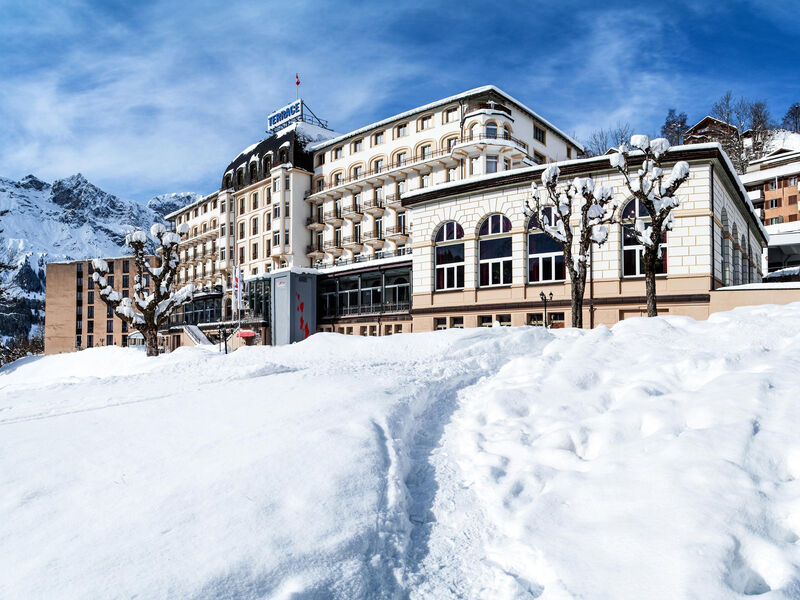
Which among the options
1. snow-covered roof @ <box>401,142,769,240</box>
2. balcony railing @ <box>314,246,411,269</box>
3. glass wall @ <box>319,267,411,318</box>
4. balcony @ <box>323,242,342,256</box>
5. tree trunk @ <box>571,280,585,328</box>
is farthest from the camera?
balcony @ <box>323,242,342,256</box>

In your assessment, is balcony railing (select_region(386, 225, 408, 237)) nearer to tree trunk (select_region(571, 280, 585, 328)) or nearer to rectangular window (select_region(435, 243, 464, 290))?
rectangular window (select_region(435, 243, 464, 290))

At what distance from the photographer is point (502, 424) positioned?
719cm

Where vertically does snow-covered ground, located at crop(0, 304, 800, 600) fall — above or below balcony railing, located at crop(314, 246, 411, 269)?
below

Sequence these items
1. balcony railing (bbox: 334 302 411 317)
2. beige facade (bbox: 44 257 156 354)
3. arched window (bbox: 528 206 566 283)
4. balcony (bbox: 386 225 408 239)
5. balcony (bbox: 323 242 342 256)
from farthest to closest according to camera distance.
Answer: beige facade (bbox: 44 257 156 354)
balcony (bbox: 323 242 342 256)
balcony (bbox: 386 225 408 239)
balcony railing (bbox: 334 302 411 317)
arched window (bbox: 528 206 566 283)

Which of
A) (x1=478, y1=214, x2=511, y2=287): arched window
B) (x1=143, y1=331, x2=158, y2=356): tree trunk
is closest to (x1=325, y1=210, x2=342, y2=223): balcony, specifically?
(x1=478, y1=214, x2=511, y2=287): arched window

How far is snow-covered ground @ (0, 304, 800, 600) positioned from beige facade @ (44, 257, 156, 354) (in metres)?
102

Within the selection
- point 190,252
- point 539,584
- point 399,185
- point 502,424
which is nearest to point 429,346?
point 502,424

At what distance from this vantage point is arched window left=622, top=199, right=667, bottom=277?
22562 mm

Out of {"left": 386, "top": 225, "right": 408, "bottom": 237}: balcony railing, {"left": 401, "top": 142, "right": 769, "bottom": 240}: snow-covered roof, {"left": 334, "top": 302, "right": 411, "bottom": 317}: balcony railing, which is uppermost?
{"left": 386, "top": 225, "right": 408, "bottom": 237}: balcony railing

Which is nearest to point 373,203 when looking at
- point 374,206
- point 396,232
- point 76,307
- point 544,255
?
point 374,206

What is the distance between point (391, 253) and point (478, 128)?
12.7m

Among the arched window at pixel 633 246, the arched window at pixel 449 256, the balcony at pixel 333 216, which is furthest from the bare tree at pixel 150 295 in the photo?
the balcony at pixel 333 216

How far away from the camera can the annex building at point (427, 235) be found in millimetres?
23109

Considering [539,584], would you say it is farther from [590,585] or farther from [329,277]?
[329,277]
